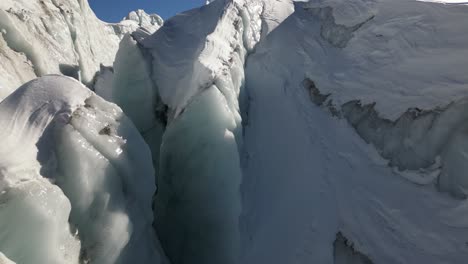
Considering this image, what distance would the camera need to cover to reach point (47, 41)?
734 centimetres

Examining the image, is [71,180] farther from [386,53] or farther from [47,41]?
[47,41]

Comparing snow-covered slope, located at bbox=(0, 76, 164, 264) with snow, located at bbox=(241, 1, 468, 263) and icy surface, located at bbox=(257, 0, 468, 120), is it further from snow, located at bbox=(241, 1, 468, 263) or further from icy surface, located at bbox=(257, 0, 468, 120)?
icy surface, located at bbox=(257, 0, 468, 120)

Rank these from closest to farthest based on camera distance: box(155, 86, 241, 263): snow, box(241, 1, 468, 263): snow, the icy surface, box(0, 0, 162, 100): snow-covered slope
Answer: box(241, 1, 468, 263): snow → the icy surface → box(155, 86, 241, 263): snow → box(0, 0, 162, 100): snow-covered slope

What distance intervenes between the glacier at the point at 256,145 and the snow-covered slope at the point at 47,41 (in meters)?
1.11

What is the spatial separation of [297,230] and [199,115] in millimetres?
1334

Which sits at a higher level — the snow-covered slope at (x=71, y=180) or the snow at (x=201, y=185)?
the snow-covered slope at (x=71, y=180)

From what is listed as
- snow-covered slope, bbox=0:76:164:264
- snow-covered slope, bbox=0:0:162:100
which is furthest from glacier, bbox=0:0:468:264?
snow-covered slope, bbox=0:0:162:100

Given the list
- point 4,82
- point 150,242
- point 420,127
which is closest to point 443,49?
point 420,127

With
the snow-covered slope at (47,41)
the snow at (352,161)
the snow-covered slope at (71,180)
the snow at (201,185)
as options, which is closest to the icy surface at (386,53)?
the snow at (352,161)

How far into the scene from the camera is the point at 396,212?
9.98 ft

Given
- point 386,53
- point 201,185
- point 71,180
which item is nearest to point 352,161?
point 386,53

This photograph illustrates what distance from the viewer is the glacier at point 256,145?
102 inches

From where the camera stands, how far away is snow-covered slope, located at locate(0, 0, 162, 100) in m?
6.29

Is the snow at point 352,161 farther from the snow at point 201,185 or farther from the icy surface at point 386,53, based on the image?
the snow at point 201,185
